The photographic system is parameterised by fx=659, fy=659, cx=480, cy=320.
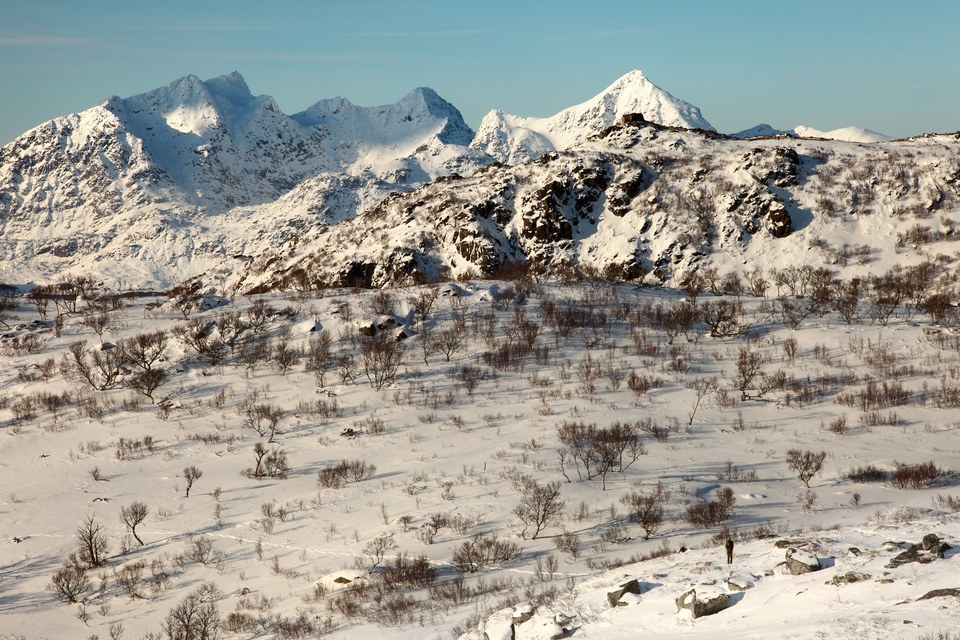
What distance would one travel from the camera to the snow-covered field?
550 inches

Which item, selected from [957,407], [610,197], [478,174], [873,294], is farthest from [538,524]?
[478,174]

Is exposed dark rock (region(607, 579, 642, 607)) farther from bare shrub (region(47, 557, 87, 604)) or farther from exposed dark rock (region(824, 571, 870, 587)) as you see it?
bare shrub (region(47, 557, 87, 604))

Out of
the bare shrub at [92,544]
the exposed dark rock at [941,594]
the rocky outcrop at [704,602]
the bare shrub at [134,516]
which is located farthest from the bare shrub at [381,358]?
the exposed dark rock at [941,594]

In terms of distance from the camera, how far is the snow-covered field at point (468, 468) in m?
14.0

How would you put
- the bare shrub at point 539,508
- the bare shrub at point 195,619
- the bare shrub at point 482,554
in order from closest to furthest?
the bare shrub at point 195,619, the bare shrub at point 482,554, the bare shrub at point 539,508

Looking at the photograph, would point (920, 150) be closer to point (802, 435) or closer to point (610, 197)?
point (610, 197)

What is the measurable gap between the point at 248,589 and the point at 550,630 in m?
9.75

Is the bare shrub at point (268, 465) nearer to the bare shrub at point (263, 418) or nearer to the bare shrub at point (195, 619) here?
the bare shrub at point (263, 418)

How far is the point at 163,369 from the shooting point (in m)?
35.0

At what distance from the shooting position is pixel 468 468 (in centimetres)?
2430

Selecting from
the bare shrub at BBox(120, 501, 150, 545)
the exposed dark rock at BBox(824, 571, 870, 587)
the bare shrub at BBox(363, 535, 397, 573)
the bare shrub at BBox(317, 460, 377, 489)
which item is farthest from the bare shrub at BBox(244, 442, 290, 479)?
the exposed dark rock at BBox(824, 571, 870, 587)

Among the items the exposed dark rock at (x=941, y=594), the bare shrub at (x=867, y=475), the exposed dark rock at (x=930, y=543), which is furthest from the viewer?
the bare shrub at (x=867, y=475)

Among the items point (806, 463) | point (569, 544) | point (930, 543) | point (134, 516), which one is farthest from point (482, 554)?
point (806, 463)

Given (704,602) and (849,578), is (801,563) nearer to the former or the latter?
(849,578)
